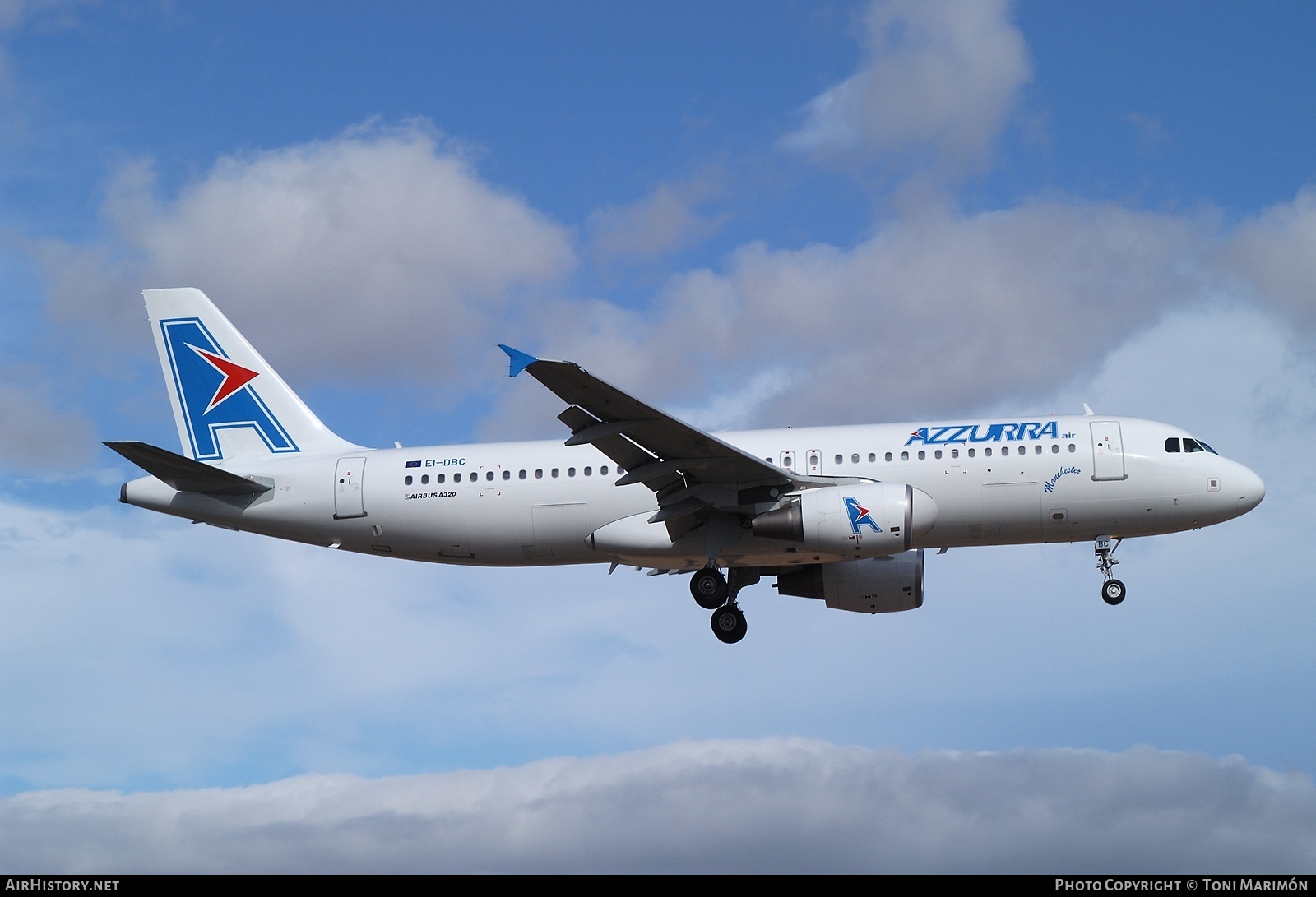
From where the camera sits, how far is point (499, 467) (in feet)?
104

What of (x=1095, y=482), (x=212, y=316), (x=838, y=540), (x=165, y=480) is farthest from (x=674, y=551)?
(x=212, y=316)

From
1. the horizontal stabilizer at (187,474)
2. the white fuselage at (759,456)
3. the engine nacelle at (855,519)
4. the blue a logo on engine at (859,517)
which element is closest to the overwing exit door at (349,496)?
the white fuselage at (759,456)

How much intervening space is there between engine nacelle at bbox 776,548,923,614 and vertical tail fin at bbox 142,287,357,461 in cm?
1261

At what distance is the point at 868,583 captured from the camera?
33.0m

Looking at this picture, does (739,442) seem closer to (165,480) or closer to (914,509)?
(914,509)

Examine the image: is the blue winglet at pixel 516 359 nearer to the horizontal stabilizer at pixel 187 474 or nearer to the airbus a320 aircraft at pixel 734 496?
the airbus a320 aircraft at pixel 734 496

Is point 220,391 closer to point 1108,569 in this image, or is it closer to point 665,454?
point 665,454

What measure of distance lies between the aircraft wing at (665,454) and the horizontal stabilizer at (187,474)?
9735mm

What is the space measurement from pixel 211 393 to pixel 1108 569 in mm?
23375

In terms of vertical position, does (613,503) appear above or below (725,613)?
above

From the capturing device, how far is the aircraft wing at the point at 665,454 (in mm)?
26641

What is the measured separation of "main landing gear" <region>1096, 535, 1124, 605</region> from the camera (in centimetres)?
3020
